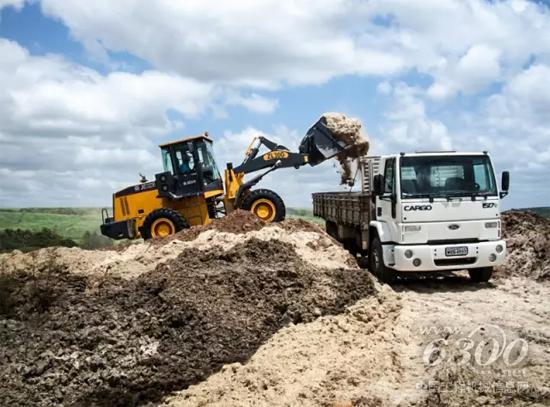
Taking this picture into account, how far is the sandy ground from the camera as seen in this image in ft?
23.9

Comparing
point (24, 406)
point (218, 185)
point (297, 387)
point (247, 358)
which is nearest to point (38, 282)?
point (24, 406)

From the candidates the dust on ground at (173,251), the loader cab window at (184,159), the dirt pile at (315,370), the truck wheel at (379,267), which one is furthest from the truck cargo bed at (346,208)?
the dirt pile at (315,370)

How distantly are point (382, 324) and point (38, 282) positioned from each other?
6052 millimetres

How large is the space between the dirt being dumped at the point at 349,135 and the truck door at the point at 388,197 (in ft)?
17.7

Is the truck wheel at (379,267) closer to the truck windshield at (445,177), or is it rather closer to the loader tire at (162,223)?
the truck windshield at (445,177)

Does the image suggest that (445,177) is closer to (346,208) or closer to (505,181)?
(505,181)

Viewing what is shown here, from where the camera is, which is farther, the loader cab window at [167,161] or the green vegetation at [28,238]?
the green vegetation at [28,238]

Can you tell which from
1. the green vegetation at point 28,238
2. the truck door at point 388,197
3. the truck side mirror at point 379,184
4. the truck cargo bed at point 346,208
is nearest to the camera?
the truck door at point 388,197

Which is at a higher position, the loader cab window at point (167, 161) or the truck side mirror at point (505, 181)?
the loader cab window at point (167, 161)

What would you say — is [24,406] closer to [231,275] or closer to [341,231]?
[231,275]

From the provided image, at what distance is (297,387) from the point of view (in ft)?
25.8

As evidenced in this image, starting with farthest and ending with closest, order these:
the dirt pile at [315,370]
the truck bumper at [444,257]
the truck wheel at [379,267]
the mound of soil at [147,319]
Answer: the truck wheel at [379,267] → the truck bumper at [444,257] → the mound of soil at [147,319] → the dirt pile at [315,370]

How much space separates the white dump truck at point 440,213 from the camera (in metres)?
12.0

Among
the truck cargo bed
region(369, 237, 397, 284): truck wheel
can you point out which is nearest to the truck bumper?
region(369, 237, 397, 284): truck wheel
